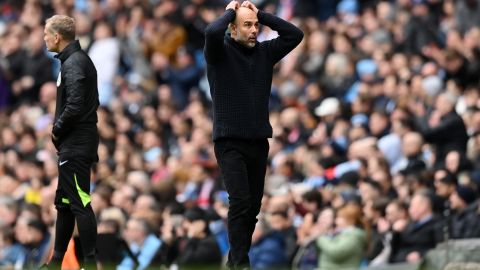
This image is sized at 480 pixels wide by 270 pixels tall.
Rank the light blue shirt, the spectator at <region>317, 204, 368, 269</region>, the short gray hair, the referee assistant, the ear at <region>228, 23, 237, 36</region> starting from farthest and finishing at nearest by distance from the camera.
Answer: the light blue shirt
the spectator at <region>317, 204, 368, 269</region>
the short gray hair
the referee assistant
the ear at <region>228, 23, 237, 36</region>

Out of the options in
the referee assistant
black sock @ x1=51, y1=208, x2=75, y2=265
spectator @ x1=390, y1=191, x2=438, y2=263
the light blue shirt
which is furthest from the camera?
the light blue shirt

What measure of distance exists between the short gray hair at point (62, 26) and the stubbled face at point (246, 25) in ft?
4.59

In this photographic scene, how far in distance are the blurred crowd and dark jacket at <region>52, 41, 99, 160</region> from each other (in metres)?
1.95

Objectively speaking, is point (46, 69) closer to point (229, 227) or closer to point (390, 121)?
point (390, 121)

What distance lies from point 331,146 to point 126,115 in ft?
16.7

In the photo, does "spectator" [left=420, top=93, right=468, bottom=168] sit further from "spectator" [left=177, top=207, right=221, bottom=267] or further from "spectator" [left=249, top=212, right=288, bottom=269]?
"spectator" [left=177, top=207, right=221, bottom=267]

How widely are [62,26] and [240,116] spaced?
66.8 inches

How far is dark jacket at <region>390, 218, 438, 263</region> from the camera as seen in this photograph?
47.5 feet

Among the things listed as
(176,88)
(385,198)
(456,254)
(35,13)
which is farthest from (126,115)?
(456,254)

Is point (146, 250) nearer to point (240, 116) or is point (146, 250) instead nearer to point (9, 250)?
point (9, 250)

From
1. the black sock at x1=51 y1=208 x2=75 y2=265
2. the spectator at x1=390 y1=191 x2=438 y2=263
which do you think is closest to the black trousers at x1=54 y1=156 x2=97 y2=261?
the black sock at x1=51 y1=208 x2=75 y2=265

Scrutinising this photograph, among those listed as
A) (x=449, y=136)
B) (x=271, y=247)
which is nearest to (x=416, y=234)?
(x=271, y=247)

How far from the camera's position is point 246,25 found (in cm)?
1074

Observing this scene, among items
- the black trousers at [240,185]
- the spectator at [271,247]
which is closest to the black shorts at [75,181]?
the black trousers at [240,185]
